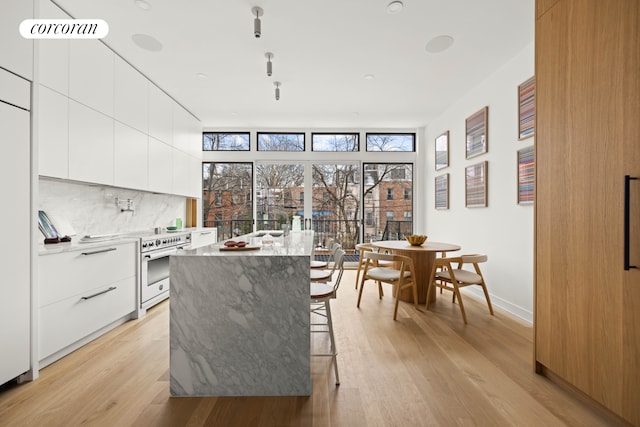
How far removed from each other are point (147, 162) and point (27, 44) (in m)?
1.89

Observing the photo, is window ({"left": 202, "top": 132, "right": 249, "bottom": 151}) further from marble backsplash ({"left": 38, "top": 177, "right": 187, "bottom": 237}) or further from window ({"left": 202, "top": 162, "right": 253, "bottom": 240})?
marble backsplash ({"left": 38, "top": 177, "right": 187, "bottom": 237})

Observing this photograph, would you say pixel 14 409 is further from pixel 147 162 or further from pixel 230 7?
pixel 230 7

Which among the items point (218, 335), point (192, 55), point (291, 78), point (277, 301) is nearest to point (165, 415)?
point (218, 335)

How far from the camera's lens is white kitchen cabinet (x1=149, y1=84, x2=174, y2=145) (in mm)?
3928

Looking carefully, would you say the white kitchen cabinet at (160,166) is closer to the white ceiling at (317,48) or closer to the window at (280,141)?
the white ceiling at (317,48)

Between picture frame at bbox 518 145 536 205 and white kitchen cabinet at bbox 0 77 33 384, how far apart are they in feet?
13.6

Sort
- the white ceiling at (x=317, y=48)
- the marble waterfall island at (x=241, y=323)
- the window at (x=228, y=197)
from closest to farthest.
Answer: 1. the marble waterfall island at (x=241, y=323)
2. the white ceiling at (x=317, y=48)
3. the window at (x=228, y=197)

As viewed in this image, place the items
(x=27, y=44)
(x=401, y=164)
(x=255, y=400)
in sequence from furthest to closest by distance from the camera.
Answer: (x=401, y=164)
(x=27, y=44)
(x=255, y=400)

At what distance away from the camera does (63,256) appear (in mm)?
2334

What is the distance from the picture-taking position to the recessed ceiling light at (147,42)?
116 inches

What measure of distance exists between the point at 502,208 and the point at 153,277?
407 centimetres

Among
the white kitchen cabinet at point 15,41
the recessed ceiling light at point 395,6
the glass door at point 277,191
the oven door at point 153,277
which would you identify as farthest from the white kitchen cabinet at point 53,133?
the glass door at point 277,191

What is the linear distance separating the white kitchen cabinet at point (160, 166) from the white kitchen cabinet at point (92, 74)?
87cm

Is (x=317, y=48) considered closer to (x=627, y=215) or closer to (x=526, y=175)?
(x=526, y=175)
